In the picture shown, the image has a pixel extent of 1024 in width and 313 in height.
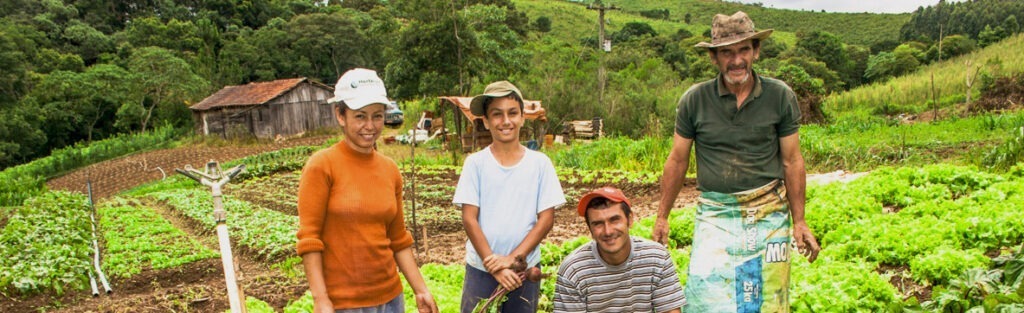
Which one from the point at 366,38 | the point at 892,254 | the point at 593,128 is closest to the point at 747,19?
the point at 892,254

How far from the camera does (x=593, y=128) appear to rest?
22.4m

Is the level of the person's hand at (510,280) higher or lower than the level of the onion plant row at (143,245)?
higher

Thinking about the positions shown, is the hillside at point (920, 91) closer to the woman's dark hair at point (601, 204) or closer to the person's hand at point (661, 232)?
the person's hand at point (661, 232)

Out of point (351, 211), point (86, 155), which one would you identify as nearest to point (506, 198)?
point (351, 211)

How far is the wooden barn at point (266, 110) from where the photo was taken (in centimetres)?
3372

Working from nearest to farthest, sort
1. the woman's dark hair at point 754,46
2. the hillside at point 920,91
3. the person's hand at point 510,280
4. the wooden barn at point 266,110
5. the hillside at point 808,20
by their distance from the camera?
the person's hand at point 510,280, the woman's dark hair at point 754,46, the hillside at point 920,91, the wooden barn at point 266,110, the hillside at point 808,20

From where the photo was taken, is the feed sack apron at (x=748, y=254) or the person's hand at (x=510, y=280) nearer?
the person's hand at (x=510, y=280)

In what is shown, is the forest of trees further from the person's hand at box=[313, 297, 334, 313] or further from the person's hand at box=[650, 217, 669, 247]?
the person's hand at box=[313, 297, 334, 313]

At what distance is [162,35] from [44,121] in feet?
42.1

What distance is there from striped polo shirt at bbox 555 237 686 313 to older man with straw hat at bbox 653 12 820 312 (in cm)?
26

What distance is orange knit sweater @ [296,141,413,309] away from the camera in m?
2.54

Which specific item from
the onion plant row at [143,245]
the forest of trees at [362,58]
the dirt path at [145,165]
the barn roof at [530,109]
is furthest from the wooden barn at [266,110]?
the onion plant row at [143,245]

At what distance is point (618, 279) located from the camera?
3.04 metres

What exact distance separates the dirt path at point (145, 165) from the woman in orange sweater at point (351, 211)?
2328cm
